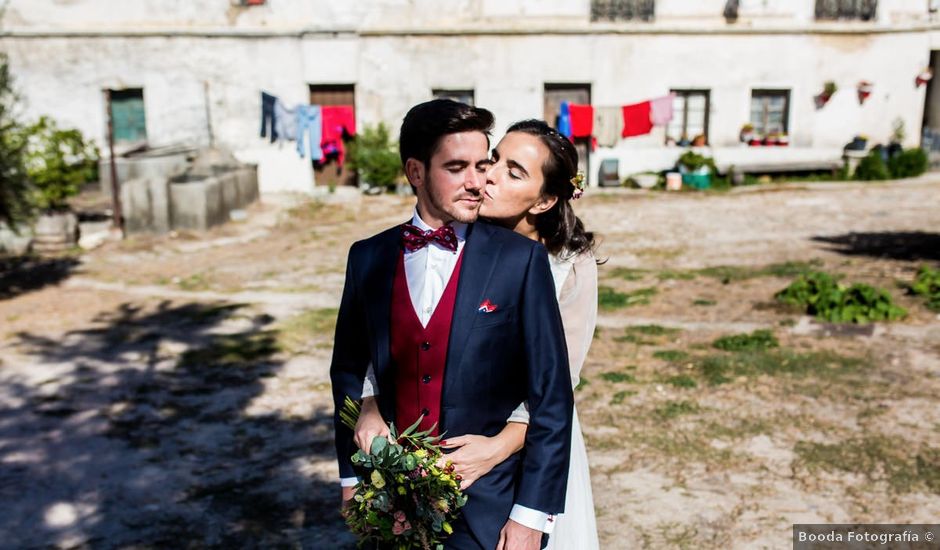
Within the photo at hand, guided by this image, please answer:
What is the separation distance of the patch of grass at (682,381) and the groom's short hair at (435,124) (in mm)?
4310

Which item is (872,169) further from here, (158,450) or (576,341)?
(576,341)

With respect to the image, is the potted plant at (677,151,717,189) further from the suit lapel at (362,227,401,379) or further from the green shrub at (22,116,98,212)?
the suit lapel at (362,227,401,379)

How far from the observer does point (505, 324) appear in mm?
2402

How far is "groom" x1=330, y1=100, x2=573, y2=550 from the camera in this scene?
2342mm

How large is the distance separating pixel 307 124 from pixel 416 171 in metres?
15.9

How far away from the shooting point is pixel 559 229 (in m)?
2.78

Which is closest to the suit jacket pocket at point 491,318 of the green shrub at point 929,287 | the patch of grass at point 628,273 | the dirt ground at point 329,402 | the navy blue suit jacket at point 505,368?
the navy blue suit jacket at point 505,368

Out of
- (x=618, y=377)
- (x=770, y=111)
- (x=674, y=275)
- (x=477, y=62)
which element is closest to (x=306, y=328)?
(x=618, y=377)

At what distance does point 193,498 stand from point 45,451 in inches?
53.4

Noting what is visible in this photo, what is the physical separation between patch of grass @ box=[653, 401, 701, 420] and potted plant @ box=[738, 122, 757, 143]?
14374 millimetres

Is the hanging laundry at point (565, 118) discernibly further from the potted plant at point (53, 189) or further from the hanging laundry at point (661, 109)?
the potted plant at point (53, 189)

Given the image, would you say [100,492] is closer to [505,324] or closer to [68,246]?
[505,324]

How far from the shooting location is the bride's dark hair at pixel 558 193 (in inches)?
106

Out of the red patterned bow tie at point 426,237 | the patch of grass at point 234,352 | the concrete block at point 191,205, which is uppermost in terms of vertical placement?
the red patterned bow tie at point 426,237
